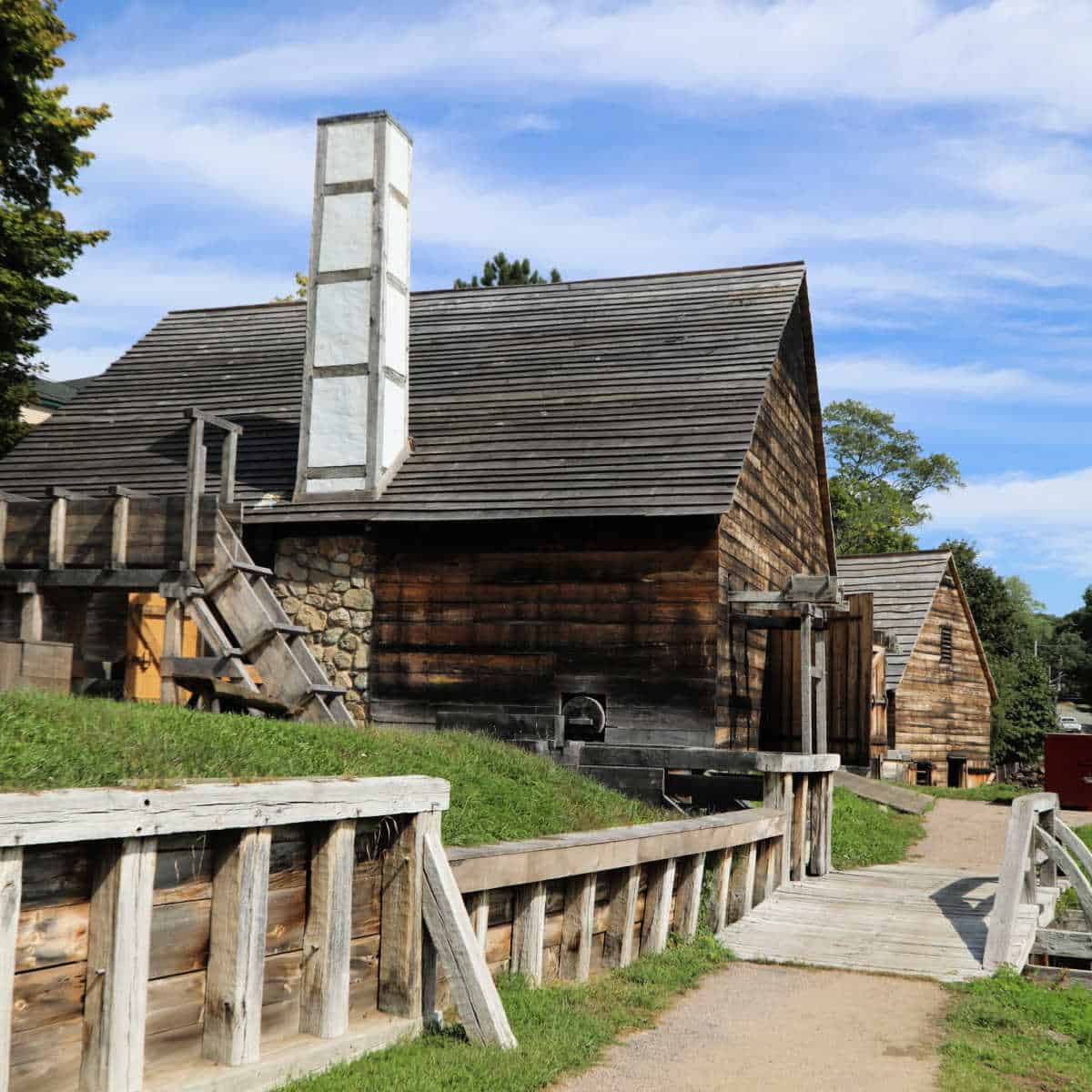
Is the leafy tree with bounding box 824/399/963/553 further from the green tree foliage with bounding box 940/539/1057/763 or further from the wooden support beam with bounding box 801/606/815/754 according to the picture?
the wooden support beam with bounding box 801/606/815/754

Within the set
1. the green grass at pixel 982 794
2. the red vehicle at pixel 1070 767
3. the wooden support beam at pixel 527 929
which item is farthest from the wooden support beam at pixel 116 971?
the green grass at pixel 982 794

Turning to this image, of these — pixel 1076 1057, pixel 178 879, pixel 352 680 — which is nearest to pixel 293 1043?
pixel 178 879

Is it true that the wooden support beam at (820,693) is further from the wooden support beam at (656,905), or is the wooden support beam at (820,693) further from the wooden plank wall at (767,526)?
the wooden support beam at (656,905)

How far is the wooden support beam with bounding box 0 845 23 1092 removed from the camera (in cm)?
405

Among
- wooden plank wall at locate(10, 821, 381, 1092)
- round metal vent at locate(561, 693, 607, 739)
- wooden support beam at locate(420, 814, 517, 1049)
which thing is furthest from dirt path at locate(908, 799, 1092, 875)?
wooden plank wall at locate(10, 821, 381, 1092)

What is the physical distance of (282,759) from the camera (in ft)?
22.9

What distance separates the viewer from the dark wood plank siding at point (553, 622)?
14695 mm

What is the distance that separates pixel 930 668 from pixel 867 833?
14806 mm

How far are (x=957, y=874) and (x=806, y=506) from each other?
9112 millimetres

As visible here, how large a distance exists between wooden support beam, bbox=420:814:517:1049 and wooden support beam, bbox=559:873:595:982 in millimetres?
→ 1661

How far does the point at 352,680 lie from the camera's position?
16.1 m

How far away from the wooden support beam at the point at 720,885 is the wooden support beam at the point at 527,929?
3050 millimetres

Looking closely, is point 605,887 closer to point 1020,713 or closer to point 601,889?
point 601,889

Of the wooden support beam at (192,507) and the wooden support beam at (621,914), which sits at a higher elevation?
the wooden support beam at (192,507)
